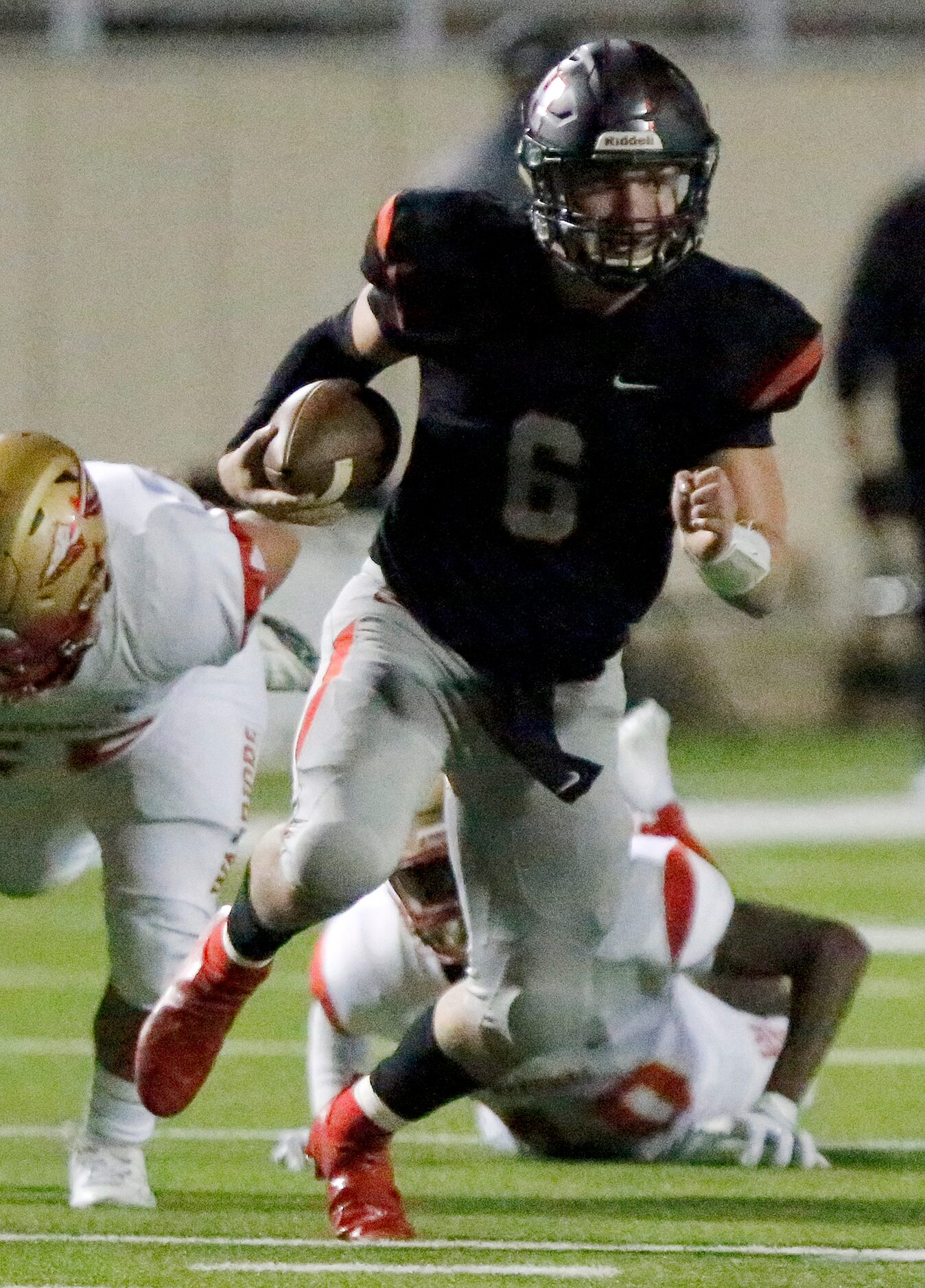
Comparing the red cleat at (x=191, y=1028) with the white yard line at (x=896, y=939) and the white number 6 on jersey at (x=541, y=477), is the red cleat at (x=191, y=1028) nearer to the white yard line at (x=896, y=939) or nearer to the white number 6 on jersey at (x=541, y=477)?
the white number 6 on jersey at (x=541, y=477)

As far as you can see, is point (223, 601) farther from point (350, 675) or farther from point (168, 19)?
point (168, 19)

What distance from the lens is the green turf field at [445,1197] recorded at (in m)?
3.06

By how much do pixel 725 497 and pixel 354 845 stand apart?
63 cm

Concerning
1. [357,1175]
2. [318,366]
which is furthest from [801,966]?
[318,366]

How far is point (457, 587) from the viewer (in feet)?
11.2

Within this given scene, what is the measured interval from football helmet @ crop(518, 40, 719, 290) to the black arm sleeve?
369mm

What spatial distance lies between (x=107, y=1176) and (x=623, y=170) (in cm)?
156

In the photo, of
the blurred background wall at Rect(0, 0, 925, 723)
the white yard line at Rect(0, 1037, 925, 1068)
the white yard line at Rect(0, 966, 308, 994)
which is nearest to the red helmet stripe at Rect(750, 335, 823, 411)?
the white yard line at Rect(0, 1037, 925, 1068)

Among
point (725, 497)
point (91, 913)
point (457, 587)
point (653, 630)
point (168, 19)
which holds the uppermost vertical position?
point (725, 497)

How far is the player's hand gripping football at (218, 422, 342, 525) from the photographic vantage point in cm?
342

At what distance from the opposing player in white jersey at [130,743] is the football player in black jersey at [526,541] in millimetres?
233

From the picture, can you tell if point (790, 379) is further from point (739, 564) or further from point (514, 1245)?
point (514, 1245)

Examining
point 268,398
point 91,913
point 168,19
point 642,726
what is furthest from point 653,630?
point 268,398

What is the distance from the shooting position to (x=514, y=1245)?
3.24 meters
